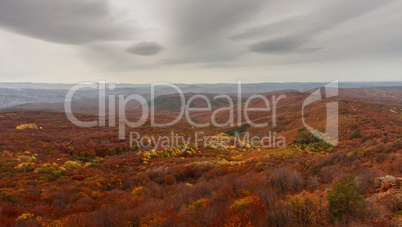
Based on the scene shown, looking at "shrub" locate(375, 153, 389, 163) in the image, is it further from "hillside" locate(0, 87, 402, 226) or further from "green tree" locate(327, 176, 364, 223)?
"green tree" locate(327, 176, 364, 223)

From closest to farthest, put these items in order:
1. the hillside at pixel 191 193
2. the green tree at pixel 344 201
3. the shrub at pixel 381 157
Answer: the green tree at pixel 344 201 → the hillside at pixel 191 193 → the shrub at pixel 381 157

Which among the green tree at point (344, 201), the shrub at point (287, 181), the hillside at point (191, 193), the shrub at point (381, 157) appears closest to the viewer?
the green tree at point (344, 201)

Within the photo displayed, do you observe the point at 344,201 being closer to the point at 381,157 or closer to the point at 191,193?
the point at 191,193

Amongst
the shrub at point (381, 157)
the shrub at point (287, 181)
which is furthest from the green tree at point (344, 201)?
the shrub at point (381, 157)

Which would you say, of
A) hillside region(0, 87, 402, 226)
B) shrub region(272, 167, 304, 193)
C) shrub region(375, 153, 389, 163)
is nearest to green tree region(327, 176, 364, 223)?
hillside region(0, 87, 402, 226)

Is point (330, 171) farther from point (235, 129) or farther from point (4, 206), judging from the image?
point (235, 129)

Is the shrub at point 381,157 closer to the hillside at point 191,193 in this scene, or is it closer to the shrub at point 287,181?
the hillside at point 191,193

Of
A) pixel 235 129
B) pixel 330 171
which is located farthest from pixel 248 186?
pixel 235 129

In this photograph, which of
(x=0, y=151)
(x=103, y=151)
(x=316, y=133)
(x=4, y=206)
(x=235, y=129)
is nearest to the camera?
(x=4, y=206)

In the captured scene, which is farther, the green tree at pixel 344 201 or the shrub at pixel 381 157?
the shrub at pixel 381 157
